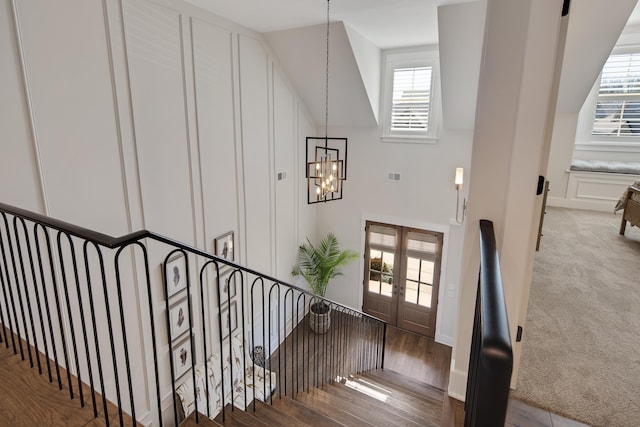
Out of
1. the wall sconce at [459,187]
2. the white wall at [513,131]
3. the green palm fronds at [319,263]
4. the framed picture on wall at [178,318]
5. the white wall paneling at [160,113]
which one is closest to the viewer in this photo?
the white wall at [513,131]

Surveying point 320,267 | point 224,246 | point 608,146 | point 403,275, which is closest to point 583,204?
point 608,146

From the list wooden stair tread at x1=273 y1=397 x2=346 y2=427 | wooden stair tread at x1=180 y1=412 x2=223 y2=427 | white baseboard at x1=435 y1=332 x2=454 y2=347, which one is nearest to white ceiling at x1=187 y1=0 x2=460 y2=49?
wooden stair tread at x1=180 y1=412 x2=223 y2=427

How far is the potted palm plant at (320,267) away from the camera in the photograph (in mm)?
6848

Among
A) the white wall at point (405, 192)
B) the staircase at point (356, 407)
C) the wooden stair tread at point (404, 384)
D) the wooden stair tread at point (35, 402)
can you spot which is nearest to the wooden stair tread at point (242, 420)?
the staircase at point (356, 407)

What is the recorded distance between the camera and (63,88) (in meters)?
2.87

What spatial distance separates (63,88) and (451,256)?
6020 millimetres

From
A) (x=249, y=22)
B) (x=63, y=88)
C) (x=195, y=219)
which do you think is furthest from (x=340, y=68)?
(x=63, y=88)

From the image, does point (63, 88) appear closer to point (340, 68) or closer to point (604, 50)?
point (340, 68)

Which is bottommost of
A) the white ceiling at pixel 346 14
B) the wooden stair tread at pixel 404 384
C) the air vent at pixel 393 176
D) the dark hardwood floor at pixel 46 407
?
the wooden stair tread at pixel 404 384

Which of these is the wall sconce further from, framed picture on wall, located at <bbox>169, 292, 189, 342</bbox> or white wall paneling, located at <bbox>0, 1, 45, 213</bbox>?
white wall paneling, located at <bbox>0, 1, 45, 213</bbox>

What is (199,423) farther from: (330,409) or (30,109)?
(30,109)

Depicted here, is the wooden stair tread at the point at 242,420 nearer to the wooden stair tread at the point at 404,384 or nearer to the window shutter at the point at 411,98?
the wooden stair tread at the point at 404,384

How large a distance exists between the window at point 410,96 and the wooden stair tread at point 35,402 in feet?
19.3

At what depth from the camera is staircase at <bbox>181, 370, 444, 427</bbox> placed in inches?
100
